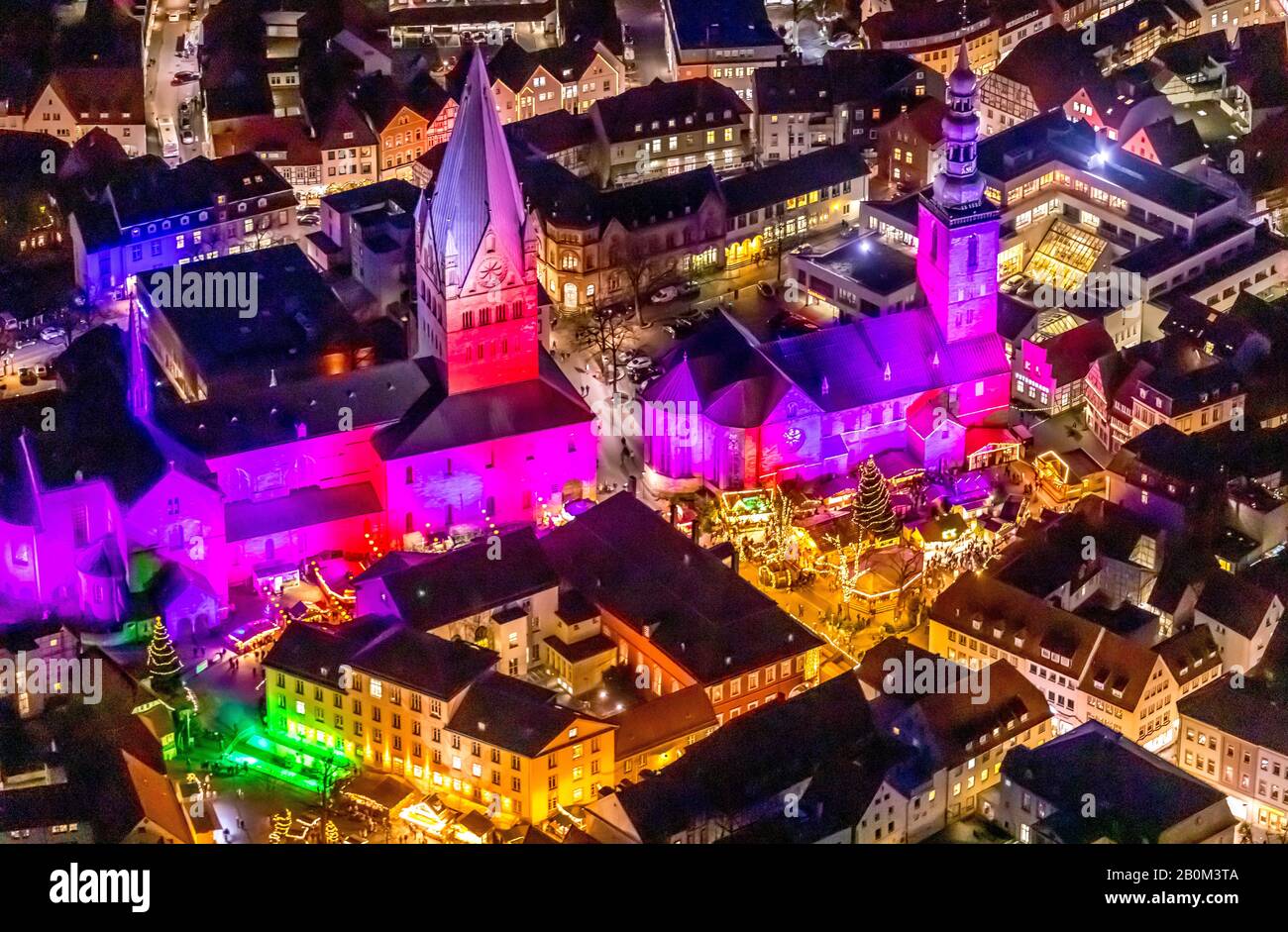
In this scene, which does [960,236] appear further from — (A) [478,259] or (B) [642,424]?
(A) [478,259]

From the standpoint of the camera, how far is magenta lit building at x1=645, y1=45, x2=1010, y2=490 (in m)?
97.9

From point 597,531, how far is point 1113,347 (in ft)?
83.0

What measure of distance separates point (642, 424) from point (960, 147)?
16.9 meters

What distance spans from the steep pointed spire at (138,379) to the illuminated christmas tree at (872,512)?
88.0 feet

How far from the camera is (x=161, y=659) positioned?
8481 centimetres

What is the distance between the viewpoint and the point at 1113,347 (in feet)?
339

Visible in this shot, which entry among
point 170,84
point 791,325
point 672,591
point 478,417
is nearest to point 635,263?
point 791,325

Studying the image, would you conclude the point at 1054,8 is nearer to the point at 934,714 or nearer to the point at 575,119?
the point at 575,119

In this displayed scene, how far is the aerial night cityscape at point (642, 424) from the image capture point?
3127 inches

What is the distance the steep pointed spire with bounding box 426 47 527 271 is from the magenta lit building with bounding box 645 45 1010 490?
9529 mm

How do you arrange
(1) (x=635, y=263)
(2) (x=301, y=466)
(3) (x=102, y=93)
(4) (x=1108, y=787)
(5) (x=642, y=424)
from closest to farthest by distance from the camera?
(4) (x=1108, y=787), (2) (x=301, y=466), (5) (x=642, y=424), (1) (x=635, y=263), (3) (x=102, y=93)

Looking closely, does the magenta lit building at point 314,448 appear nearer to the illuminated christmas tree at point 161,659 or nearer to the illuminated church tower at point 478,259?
the illuminated church tower at point 478,259

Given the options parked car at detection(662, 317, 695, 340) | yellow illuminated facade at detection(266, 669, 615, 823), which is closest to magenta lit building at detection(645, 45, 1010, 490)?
parked car at detection(662, 317, 695, 340)

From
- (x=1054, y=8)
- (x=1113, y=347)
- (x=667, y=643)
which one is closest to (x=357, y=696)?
(x=667, y=643)
